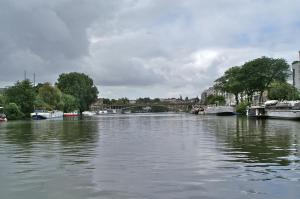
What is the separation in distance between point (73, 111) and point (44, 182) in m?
180

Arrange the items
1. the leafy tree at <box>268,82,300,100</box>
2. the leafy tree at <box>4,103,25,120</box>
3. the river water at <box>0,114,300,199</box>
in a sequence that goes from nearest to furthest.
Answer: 1. the river water at <box>0,114,300,199</box>
2. the leafy tree at <box>268,82,300,100</box>
3. the leafy tree at <box>4,103,25,120</box>

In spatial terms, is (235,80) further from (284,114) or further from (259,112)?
(284,114)

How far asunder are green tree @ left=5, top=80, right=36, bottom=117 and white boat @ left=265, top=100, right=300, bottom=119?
7380 cm

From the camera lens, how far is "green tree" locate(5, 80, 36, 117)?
147 m

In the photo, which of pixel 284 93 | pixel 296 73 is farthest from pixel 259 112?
pixel 296 73

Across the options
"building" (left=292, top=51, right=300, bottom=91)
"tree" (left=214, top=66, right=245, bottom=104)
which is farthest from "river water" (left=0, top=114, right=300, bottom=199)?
"building" (left=292, top=51, right=300, bottom=91)

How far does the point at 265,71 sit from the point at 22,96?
74432mm

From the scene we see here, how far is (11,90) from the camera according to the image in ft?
484

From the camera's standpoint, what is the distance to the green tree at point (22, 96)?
482 feet

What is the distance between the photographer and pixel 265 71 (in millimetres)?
147000

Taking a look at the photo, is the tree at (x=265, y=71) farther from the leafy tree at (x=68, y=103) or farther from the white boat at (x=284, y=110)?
the leafy tree at (x=68, y=103)

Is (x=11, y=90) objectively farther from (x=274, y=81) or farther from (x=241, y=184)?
(x=241, y=184)

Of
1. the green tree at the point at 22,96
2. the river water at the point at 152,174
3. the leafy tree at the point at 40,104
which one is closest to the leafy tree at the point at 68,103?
the leafy tree at the point at 40,104

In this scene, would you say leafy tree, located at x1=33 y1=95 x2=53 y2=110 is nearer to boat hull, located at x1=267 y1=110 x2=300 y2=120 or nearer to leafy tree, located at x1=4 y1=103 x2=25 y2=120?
leafy tree, located at x1=4 y1=103 x2=25 y2=120
